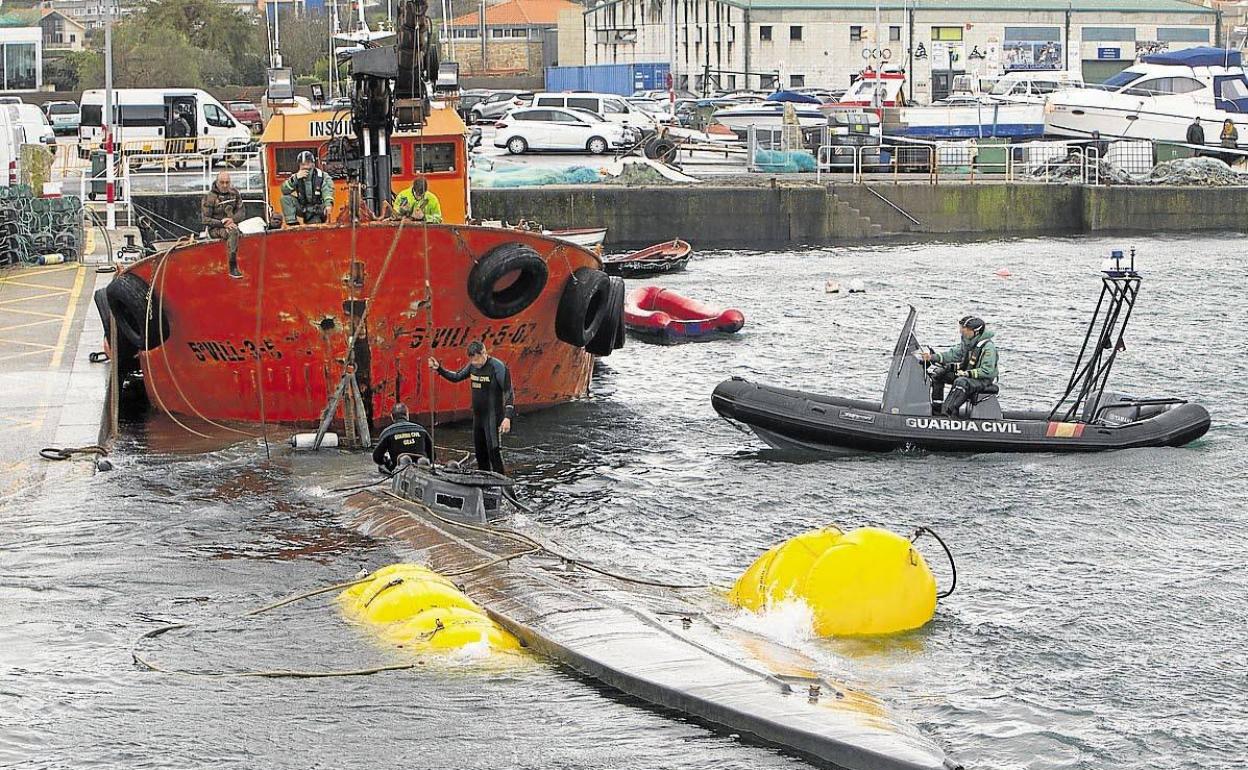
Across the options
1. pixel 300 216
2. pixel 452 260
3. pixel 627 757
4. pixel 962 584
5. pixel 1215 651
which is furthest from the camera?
pixel 300 216

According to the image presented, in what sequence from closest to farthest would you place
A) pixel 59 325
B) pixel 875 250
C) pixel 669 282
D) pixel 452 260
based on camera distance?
pixel 452 260 → pixel 59 325 → pixel 669 282 → pixel 875 250

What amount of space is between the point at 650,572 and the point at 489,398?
273 centimetres

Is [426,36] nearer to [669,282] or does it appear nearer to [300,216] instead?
[300,216]

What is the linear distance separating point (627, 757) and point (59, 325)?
14.1 metres

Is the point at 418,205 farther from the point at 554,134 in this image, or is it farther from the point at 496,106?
the point at 496,106

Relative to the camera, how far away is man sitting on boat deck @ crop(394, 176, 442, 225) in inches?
688

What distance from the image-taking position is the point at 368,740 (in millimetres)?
9469

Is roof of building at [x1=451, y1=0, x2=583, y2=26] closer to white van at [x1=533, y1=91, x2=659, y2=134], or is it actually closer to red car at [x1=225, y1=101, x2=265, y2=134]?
red car at [x1=225, y1=101, x2=265, y2=134]

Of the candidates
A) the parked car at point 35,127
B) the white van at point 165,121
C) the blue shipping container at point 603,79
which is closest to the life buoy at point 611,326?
the parked car at point 35,127

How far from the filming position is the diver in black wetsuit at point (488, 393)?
597 inches

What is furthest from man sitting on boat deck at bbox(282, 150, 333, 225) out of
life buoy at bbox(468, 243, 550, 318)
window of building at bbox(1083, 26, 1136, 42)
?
window of building at bbox(1083, 26, 1136, 42)

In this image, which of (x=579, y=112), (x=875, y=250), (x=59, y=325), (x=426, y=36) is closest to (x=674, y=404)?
(x=426, y=36)

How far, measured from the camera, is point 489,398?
15.1 meters

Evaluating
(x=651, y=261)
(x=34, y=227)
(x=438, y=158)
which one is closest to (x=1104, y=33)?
(x=651, y=261)
